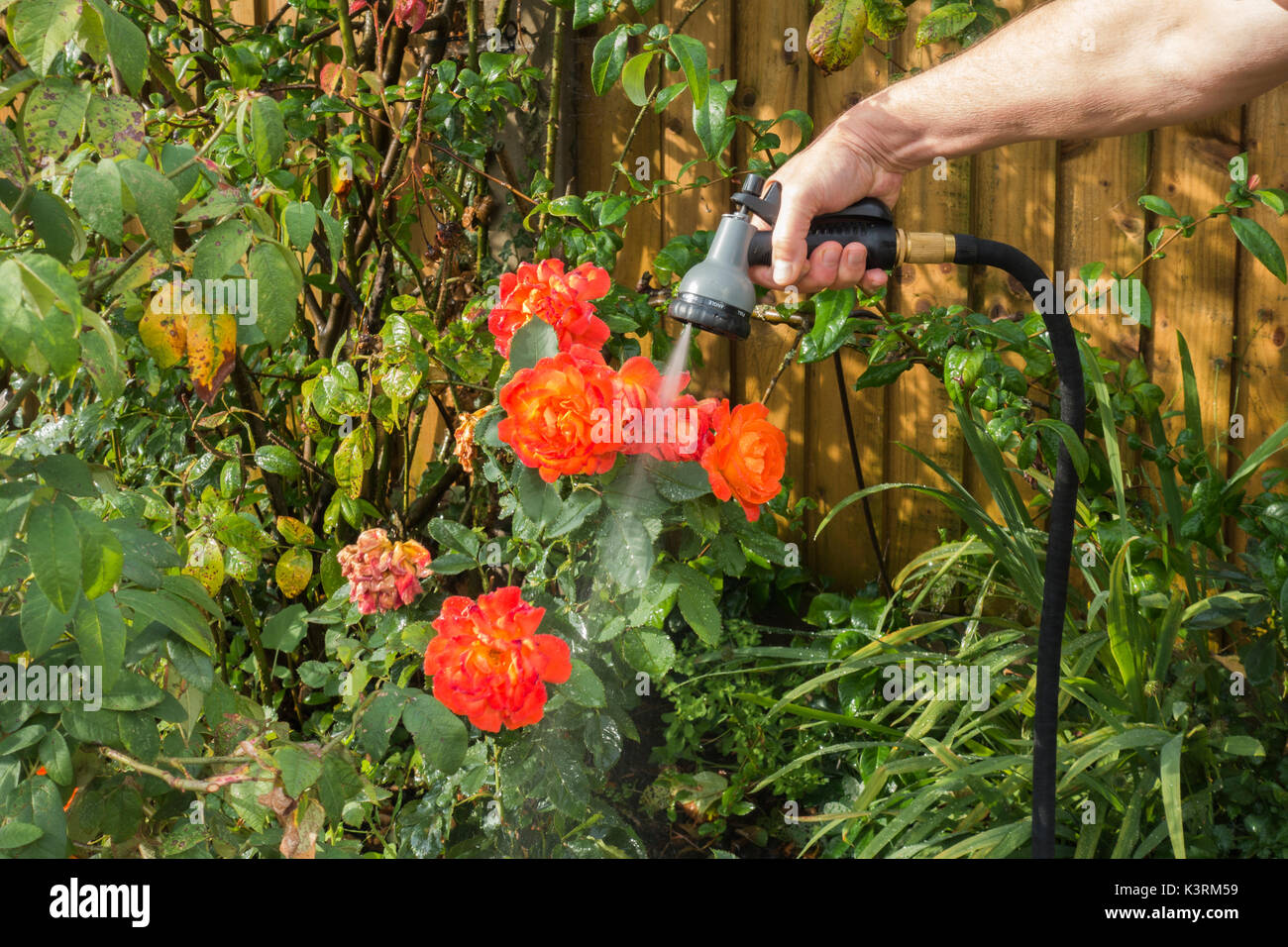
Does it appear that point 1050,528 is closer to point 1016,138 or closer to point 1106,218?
point 1016,138

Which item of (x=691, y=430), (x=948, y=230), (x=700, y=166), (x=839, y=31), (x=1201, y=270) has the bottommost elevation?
(x=691, y=430)

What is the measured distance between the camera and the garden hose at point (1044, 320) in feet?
3.45

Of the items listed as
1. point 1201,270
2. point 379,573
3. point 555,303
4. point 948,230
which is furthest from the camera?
point 948,230

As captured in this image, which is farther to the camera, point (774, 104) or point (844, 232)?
point (774, 104)

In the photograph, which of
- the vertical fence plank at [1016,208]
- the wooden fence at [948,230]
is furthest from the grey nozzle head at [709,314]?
the vertical fence plank at [1016,208]

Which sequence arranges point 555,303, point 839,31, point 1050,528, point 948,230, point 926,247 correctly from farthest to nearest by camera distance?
point 948,230, point 839,31, point 555,303, point 926,247, point 1050,528

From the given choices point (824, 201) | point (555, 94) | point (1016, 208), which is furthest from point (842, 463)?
point (824, 201)

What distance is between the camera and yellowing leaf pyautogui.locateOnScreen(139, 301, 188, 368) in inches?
46.9

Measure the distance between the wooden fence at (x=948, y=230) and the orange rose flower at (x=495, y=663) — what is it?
1356 mm

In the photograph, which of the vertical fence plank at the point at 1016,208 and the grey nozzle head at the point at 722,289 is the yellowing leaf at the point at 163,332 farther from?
the vertical fence plank at the point at 1016,208

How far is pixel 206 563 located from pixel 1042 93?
1358 millimetres

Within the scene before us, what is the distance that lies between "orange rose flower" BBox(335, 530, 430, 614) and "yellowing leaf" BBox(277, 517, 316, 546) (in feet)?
1.35

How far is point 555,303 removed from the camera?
125 centimetres
